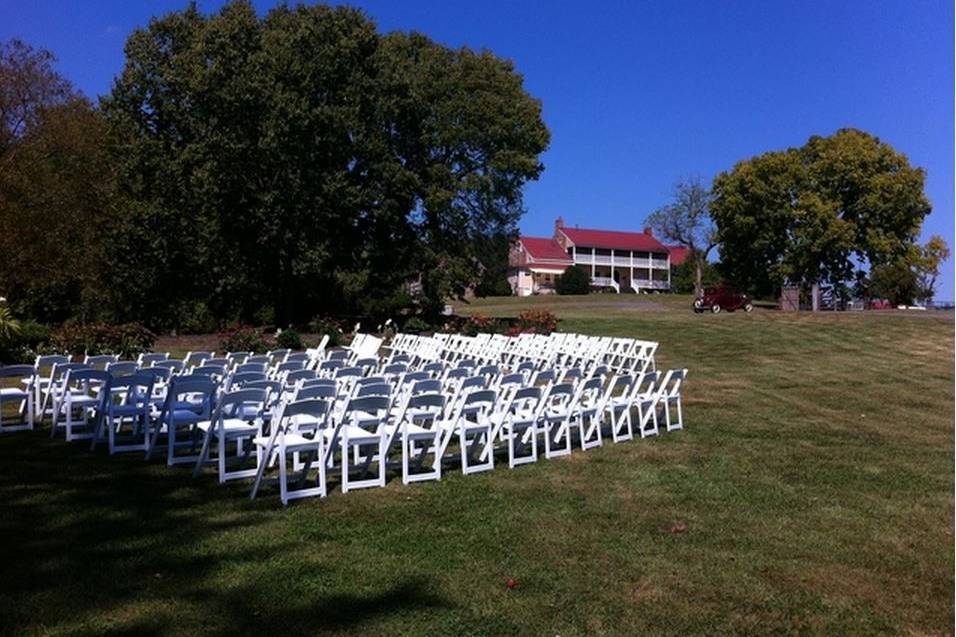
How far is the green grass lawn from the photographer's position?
4.18m

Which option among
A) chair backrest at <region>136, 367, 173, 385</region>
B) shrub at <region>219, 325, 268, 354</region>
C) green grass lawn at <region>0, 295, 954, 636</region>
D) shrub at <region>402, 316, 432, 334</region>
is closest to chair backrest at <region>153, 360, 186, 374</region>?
chair backrest at <region>136, 367, 173, 385</region>

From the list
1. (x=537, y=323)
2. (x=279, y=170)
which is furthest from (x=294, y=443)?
(x=279, y=170)

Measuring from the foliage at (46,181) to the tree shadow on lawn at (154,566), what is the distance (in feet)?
54.6

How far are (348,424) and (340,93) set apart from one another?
73.8 ft

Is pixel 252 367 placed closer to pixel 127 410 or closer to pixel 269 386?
pixel 127 410

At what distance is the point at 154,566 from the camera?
4770mm

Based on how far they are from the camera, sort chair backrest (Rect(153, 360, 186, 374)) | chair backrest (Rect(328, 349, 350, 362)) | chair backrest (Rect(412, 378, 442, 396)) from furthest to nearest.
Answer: chair backrest (Rect(328, 349, 350, 362))
chair backrest (Rect(153, 360, 186, 374))
chair backrest (Rect(412, 378, 442, 396))

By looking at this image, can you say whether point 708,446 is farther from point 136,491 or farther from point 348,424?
point 136,491

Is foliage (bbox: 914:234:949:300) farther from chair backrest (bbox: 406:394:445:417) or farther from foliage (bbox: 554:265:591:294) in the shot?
chair backrest (bbox: 406:394:445:417)

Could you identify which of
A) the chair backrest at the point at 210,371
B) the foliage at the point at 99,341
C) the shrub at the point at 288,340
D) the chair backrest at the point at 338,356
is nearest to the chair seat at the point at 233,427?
the chair backrest at the point at 210,371

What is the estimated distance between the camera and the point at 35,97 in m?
23.0

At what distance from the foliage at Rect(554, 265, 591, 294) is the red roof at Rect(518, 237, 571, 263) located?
16467 millimetres

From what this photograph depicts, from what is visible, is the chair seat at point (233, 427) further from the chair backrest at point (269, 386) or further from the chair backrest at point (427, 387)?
the chair backrest at point (427, 387)

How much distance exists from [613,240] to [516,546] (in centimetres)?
8241
